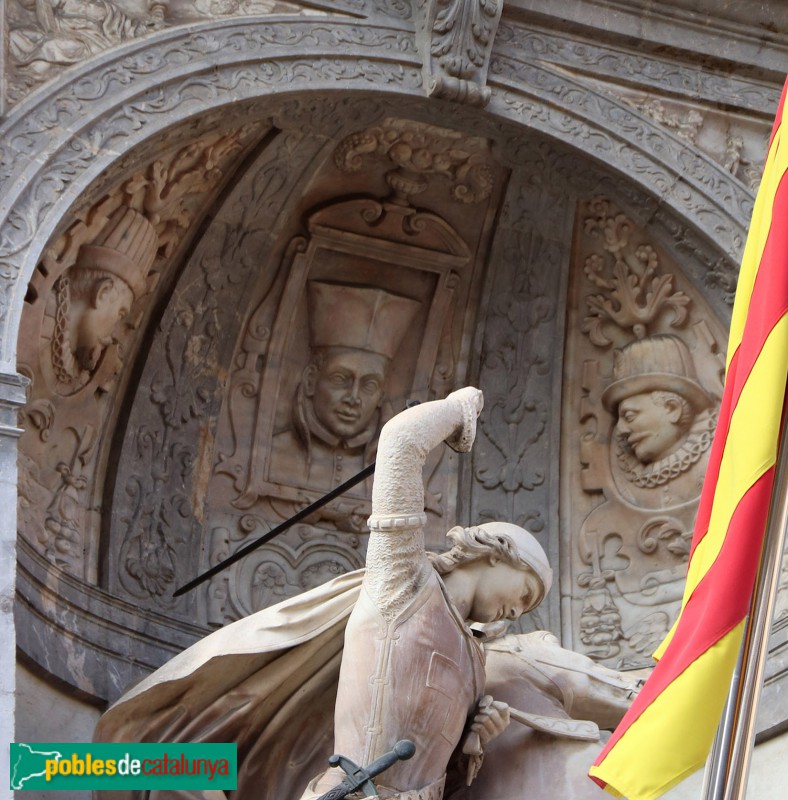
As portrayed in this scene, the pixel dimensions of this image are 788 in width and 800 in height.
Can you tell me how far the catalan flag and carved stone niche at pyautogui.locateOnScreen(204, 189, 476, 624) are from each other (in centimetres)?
264

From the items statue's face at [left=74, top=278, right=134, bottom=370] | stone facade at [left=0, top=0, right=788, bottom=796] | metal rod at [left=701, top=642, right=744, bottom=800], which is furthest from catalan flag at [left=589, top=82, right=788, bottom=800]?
statue's face at [left=74, top=278, right=134, bottom=370]

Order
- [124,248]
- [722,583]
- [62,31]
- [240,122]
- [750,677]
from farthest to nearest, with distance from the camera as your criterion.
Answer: [240,122] → [124,248] → [62,31] → [722,583] → [750,677]

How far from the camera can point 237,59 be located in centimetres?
791

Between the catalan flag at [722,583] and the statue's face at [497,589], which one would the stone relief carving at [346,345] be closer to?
the statue's face at [497,589]

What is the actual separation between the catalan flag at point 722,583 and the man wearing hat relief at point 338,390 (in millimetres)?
2728

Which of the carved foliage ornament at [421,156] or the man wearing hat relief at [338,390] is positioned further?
the man wearing hat relief at [338,390]

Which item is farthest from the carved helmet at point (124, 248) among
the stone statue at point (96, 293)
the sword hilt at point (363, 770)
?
the sword hilt at point (363, 770)

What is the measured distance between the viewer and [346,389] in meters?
8.56

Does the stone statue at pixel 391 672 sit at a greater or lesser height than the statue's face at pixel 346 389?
lesser

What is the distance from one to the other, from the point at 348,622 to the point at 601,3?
300 cm

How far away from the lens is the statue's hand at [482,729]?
676 cm

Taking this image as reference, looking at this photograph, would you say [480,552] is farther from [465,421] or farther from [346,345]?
[346,345]

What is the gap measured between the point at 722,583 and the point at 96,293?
3.10 meters

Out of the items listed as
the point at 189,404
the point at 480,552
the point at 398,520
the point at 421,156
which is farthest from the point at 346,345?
the point at 398,520
